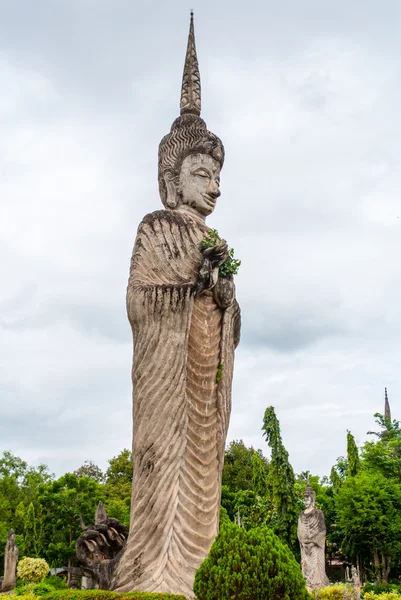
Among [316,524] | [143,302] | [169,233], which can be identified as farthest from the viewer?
[316,524]

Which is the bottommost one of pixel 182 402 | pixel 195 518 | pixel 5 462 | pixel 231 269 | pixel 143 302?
pixel 195 518

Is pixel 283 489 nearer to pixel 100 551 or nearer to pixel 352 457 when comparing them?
pixel 352 457

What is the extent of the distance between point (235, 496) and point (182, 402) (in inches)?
892

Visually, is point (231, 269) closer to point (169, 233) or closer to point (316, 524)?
point (169, 233)

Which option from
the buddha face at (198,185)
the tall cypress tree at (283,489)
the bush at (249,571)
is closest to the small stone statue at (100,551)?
the bush at (249,571)

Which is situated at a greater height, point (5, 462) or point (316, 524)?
point (5, 462)

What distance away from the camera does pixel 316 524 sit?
20.6 m

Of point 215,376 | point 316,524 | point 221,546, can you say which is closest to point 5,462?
point 316,524

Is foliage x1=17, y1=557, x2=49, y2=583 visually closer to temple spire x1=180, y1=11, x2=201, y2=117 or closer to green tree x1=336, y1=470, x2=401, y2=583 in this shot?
green tree x1=336, y1=470, x2=401, y2=583

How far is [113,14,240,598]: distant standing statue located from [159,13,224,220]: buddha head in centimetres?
2

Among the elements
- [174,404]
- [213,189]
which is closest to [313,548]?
[174,404]

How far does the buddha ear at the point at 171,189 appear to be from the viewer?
10.3 m

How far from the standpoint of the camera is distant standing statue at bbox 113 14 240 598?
8039 millimetres

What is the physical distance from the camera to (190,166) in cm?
1034
